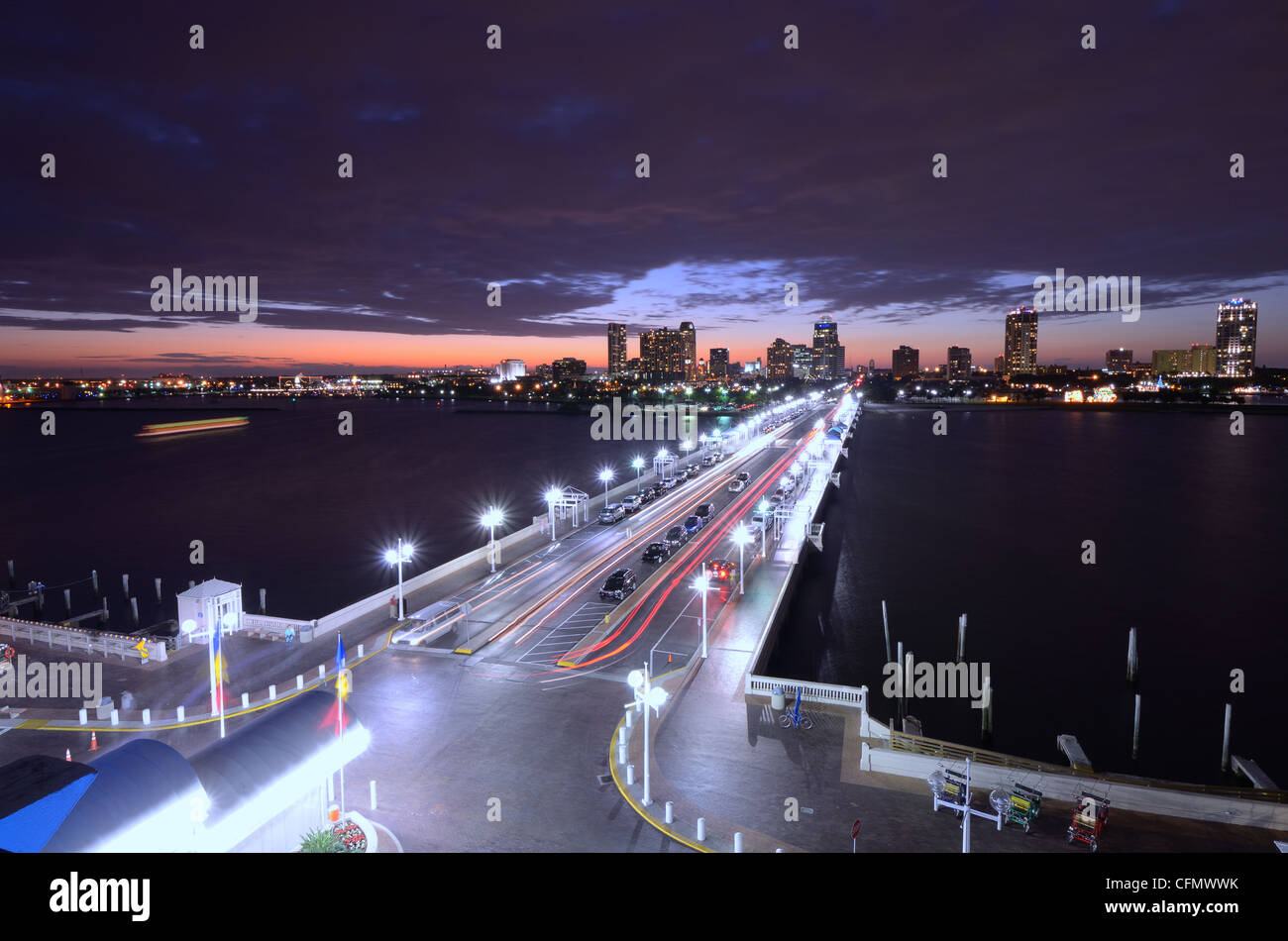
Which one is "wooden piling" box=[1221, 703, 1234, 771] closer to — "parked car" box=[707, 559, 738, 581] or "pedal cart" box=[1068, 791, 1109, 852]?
"pedal cart" box=[1068, 791, 1109, 852]

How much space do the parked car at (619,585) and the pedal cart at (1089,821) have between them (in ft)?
69.9

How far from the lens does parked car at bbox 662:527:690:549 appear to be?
45.8 metres

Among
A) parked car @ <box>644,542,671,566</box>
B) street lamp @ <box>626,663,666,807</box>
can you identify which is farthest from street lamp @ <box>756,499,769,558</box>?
street lamp @ <box>626,663,666,807</box>

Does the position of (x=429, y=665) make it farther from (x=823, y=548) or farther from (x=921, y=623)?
(x=823, y=548)

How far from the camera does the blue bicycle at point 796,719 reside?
22.0m

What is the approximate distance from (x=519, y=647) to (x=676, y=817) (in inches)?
516

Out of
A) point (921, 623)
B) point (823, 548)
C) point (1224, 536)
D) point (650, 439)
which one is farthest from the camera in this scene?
point (650, 439)

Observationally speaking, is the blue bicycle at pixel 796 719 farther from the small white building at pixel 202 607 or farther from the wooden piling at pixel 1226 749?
the small white building at pixel 202 607

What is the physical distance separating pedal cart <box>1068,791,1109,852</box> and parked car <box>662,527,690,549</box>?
29293 mm

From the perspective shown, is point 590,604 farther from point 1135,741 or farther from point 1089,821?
point 1135,741

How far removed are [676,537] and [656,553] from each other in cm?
447
